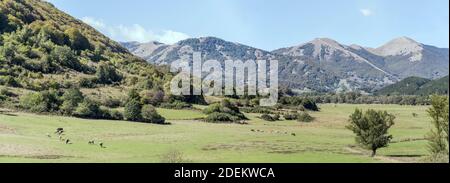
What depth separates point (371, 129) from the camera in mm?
78875

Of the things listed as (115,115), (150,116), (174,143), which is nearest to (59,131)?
(174,143)

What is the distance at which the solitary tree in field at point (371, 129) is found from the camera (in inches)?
3091

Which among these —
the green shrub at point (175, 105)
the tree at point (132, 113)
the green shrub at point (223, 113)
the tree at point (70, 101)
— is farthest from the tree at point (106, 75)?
the tree at point (132, 113)

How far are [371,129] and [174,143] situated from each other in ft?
93.3

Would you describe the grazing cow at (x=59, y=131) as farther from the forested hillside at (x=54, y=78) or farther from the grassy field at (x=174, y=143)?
the forested hillside at (x=54, y=78)

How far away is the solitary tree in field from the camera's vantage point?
258ft

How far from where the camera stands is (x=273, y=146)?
270ft

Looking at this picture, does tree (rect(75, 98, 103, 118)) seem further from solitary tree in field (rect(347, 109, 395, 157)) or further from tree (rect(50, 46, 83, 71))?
tree (rect(50, 46, 83, 71))

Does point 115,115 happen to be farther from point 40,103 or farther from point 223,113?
point 223,113

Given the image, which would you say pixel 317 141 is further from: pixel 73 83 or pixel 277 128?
pixel 73 83

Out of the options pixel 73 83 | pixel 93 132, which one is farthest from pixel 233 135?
pixel 73 83
